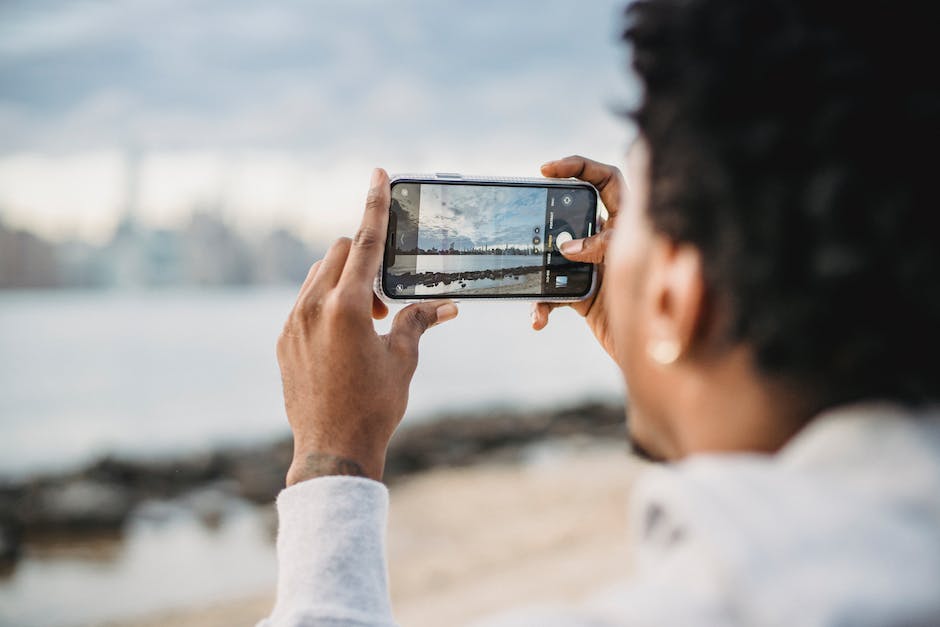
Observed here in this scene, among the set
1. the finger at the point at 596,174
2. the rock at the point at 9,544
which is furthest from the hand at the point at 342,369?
the rock at the point at 9,544

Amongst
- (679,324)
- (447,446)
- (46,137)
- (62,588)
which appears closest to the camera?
(679,324)

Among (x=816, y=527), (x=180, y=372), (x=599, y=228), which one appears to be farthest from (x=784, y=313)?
(x=180, y=372)

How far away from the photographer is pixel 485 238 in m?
1.81

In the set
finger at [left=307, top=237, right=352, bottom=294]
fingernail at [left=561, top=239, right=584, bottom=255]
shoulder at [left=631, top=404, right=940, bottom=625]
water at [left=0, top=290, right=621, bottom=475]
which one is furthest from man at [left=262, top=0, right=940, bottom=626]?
water at [left=0, top=290, right=621, bottom=475]

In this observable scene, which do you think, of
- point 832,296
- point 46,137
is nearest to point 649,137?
point 832,296

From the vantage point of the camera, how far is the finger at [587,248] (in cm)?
181

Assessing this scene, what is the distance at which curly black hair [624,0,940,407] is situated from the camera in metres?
0.77

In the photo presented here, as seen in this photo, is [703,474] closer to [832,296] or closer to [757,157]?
[832,296]

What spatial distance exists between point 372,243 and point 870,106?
937 mm

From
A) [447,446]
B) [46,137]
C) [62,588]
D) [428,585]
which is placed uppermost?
[46,137]

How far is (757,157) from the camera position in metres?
0.80

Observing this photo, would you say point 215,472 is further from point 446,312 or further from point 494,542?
point 446,312

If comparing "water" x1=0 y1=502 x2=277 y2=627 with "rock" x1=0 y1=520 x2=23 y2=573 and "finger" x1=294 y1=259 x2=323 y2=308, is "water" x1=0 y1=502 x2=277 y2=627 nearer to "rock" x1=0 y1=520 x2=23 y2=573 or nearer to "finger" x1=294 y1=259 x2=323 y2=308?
"rock" x1=0 y1=520 x2=23 y2=573

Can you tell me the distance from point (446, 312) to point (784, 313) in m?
0.92
